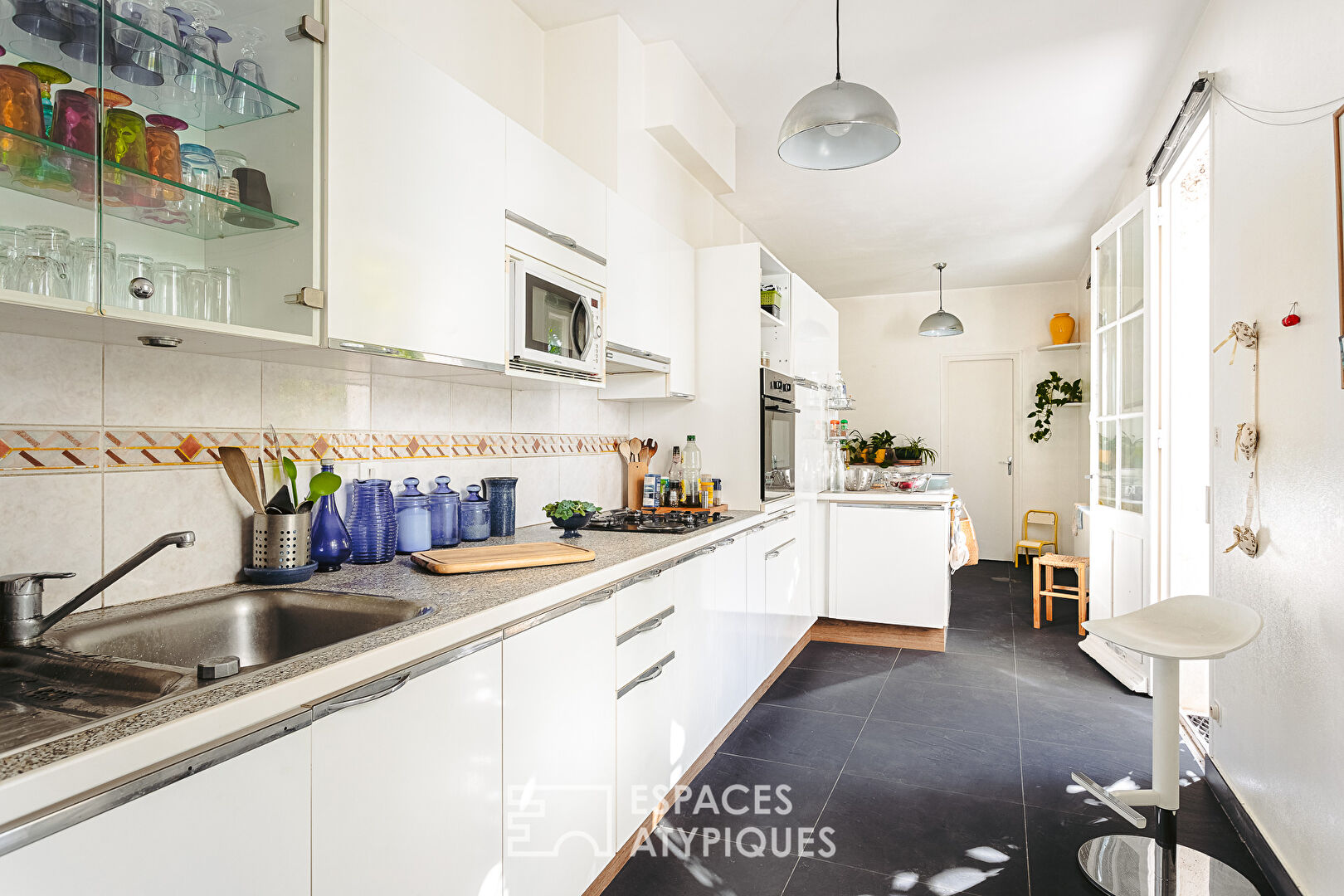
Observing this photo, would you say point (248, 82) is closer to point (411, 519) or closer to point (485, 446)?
point (411, 519)

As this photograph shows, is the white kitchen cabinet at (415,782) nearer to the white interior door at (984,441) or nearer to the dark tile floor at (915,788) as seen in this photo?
the dark tile floor at (915,788)

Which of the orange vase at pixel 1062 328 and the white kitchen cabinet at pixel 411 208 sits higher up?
the orange vase at pixel 1062 328

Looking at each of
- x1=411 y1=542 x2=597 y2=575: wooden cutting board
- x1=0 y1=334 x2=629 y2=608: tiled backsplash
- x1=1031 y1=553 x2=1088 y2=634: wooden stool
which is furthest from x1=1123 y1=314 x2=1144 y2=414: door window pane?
x1=0 y1=334 x2=629 y2=608: tiled backsplash

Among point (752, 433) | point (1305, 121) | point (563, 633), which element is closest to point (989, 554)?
point (752, 433)

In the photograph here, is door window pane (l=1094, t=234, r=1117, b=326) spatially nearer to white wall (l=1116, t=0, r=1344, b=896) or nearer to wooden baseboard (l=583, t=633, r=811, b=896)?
white wall (l=1116, t=0, r=1344, b=896)

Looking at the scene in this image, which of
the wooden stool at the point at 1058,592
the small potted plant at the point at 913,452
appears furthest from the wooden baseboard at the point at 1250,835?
the small potted plant at the point at 913,452

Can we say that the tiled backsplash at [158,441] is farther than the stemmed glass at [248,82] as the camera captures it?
No

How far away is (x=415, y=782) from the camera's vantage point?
3.96 feet

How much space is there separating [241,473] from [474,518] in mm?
784

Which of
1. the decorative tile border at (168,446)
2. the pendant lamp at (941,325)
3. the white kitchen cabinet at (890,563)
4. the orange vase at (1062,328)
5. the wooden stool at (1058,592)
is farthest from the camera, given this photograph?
the orange vase at (1062,328)

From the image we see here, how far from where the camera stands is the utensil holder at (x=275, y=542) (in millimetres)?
1592

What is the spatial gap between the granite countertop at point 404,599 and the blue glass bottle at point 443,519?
0.15m

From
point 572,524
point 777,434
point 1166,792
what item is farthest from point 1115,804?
point 777,434

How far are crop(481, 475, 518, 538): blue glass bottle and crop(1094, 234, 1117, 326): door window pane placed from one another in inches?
133
